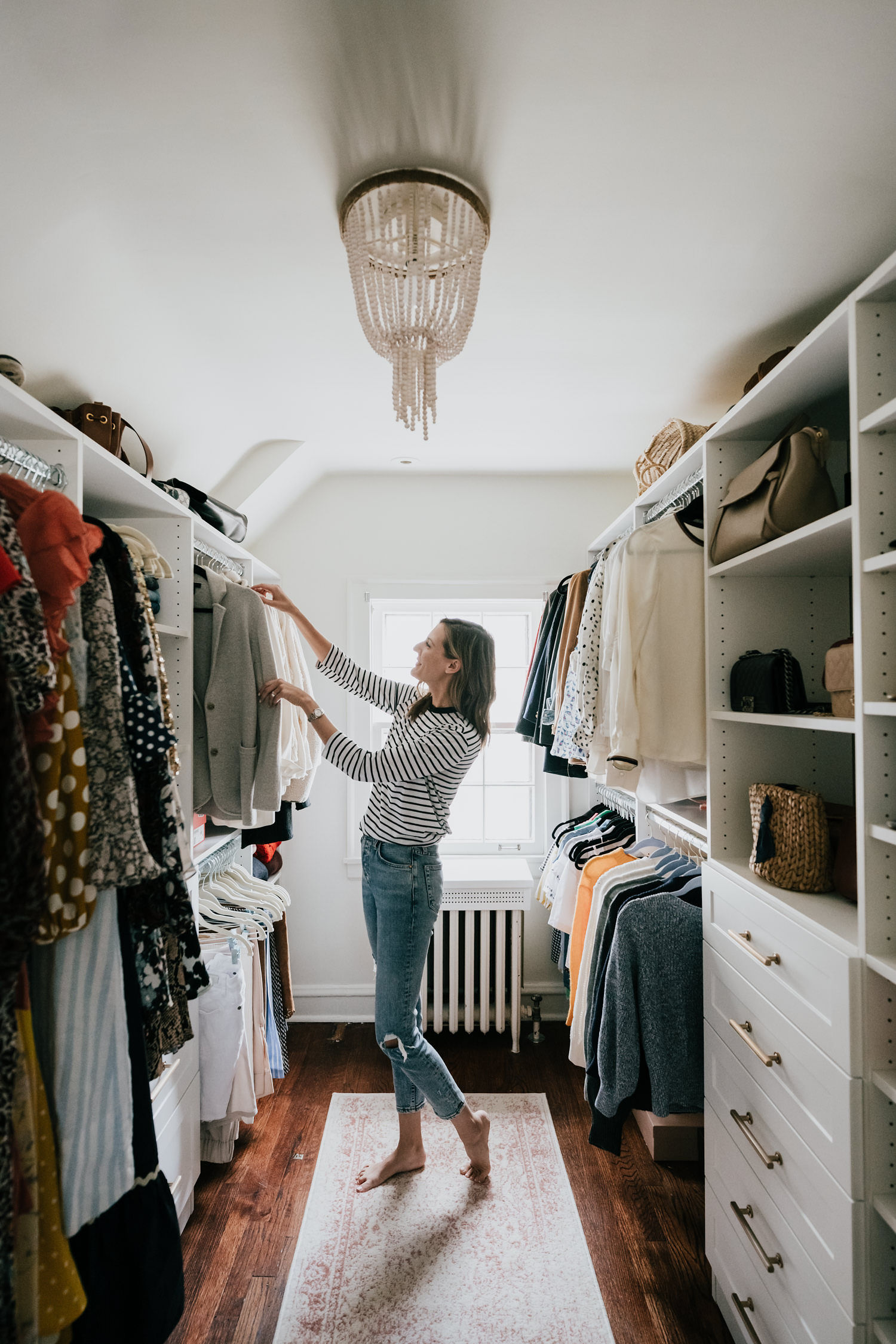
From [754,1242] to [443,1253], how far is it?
831 mm

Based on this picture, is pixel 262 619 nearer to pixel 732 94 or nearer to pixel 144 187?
pixel 144 187

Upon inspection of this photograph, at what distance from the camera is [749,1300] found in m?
1.47

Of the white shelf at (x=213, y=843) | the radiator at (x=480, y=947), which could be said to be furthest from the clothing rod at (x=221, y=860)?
the radiator at (x=480, y=947)

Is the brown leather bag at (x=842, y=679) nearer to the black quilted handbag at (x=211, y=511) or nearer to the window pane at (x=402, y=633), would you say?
the black quilted handbag at (x=211, y=511)

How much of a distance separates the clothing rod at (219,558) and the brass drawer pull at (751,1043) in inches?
76.7

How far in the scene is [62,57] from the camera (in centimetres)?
102

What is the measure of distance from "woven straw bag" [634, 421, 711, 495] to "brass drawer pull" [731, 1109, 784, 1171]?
64.6 inches

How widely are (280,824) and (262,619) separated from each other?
805 millimetres

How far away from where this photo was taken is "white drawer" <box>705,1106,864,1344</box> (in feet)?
3.87

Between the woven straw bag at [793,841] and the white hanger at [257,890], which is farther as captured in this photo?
the white hanger at [257,890]

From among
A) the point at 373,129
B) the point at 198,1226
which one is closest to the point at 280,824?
the point at 198,1226

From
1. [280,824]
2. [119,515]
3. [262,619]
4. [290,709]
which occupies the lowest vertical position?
[280,824]

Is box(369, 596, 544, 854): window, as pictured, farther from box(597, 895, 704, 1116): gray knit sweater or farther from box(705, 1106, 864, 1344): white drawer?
box(705, 1106, 864, 1344): white drawer

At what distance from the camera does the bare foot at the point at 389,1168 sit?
208 centimetres
